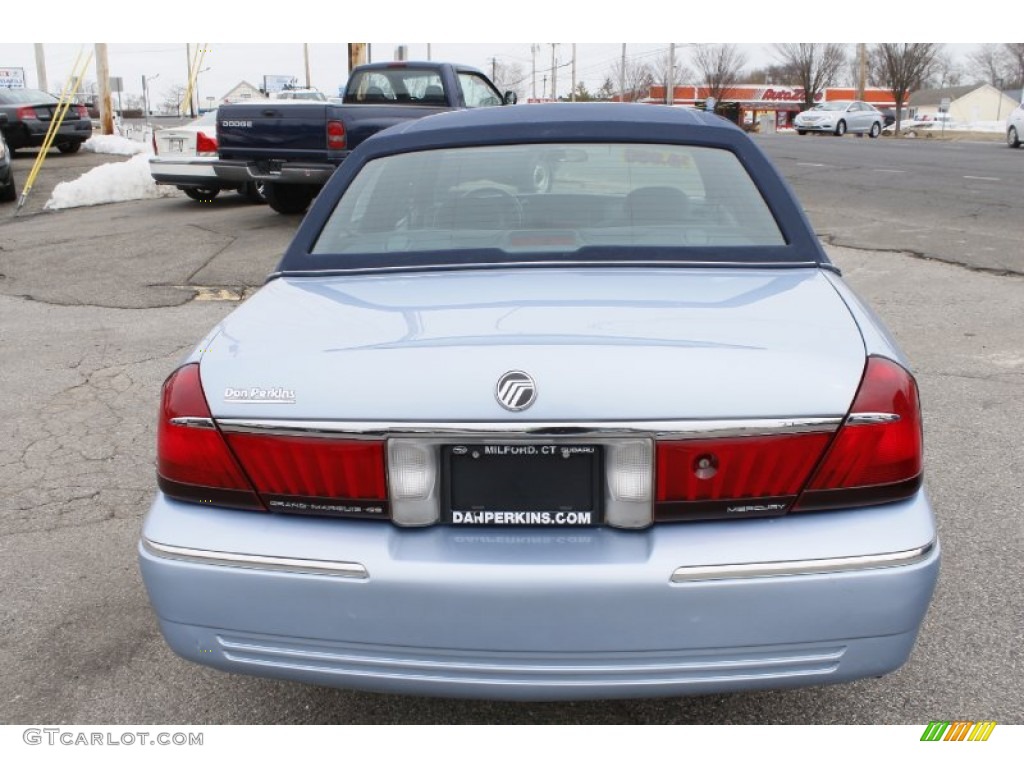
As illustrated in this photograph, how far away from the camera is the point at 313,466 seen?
7.45ft

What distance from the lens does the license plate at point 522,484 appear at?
2.20m

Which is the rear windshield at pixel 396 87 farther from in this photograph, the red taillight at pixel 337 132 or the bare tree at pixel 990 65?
the bare tree at pixel 990 65

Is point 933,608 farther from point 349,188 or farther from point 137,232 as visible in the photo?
point 137,232

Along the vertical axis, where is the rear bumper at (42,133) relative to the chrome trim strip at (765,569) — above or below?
below

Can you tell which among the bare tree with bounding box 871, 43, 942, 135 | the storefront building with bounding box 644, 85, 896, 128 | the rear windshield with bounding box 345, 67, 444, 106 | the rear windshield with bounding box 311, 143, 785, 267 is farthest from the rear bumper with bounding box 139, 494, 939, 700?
the storefront building with bounding box 644, 85, 896, 128

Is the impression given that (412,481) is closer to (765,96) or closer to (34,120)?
(34,120)

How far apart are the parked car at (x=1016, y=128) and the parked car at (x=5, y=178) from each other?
86.5 ft

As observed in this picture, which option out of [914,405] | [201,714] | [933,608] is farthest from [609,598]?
[933,608]

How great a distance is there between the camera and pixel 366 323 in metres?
2.49

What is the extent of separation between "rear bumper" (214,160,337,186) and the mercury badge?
9732mm

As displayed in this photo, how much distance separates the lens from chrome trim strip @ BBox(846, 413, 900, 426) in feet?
7.32

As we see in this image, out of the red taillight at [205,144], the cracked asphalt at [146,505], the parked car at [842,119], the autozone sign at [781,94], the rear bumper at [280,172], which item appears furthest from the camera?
the autozone sign at [781,94]

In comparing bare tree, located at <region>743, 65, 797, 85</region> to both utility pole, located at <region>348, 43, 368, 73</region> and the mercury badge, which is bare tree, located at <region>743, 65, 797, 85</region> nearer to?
utility pole, located at <region>348, 43, 368, 73</region>

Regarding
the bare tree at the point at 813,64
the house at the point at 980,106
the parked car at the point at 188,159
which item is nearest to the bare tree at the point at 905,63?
the bare tree at the point at 813,64
